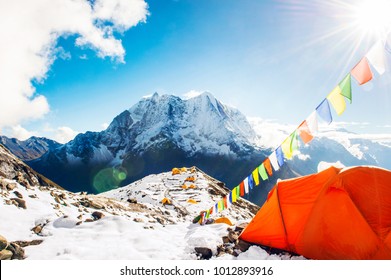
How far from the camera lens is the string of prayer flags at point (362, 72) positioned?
8539mm

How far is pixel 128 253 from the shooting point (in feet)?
29.0

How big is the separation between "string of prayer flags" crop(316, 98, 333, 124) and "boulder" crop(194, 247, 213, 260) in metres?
6.56

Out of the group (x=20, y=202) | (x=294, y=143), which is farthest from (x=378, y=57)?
(x=20, y=202)

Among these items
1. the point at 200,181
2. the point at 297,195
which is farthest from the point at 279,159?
the point at 200,181

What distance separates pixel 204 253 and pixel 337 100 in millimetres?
7478

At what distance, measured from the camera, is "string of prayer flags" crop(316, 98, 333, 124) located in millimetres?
9438

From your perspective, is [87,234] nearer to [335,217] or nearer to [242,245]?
[242,245]

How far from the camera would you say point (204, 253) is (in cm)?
927

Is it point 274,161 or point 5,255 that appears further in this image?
point 274,161

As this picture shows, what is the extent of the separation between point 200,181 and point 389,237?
3350cm

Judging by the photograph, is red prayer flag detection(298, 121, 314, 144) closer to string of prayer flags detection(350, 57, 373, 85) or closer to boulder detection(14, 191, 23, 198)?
string of prayer flags detection(350, 57, 373, 85)

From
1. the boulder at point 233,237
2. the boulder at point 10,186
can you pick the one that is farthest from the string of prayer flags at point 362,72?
the boulder at point 10,186

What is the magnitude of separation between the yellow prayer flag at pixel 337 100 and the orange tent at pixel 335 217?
2173 millimetres

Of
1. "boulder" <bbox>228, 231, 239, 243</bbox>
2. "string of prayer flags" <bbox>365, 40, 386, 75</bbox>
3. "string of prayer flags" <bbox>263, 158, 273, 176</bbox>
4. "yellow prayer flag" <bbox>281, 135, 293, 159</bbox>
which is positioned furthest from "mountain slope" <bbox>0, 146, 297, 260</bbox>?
"string of prayer flags" <bbox>365, 40, 386, 75</bbox>
